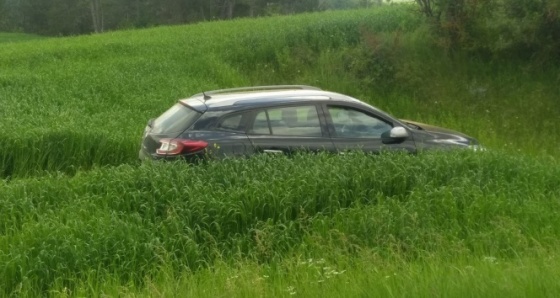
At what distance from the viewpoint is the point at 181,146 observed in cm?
902

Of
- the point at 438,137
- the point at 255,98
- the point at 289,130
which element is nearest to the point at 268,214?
the point at 289,130

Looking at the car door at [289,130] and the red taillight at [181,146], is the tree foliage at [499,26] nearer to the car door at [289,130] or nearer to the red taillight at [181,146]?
the car door at [289,130]

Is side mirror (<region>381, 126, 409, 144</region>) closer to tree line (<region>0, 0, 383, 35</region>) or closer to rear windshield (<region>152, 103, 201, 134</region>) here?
rear windshield (<region>152, 103, 201, 134</region>)

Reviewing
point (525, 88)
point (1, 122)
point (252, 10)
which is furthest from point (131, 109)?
point (252, 10)

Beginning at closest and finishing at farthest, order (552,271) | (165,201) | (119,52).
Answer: (552,271) → (165,201) → (119,52)

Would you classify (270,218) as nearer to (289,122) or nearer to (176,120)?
(289,122)

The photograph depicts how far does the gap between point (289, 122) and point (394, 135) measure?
1438 millimetres

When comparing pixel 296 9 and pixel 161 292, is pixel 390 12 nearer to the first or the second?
pixel 161 292

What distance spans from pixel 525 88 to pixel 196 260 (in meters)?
11.6

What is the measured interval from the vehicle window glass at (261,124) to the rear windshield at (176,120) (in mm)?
732

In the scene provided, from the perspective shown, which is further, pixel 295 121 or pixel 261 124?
pixel 295 121

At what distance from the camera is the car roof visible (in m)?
9.55

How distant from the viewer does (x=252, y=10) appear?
5288cm

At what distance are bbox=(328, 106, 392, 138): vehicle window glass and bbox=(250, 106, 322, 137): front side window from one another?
294mm
